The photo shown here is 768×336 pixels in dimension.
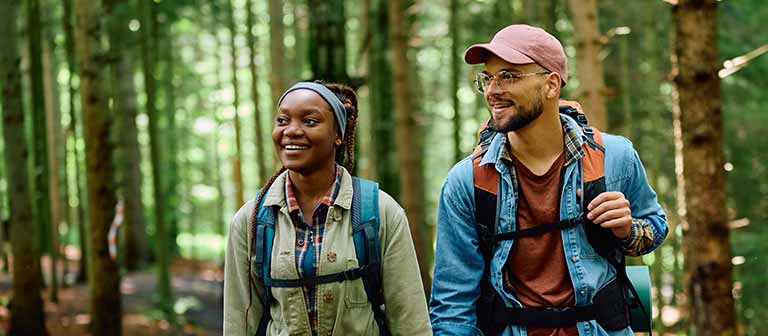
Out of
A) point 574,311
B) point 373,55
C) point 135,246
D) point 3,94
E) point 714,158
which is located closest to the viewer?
point 574,311

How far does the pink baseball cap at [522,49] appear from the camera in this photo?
354 centimetres

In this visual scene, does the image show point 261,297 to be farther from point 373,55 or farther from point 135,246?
point 135,246

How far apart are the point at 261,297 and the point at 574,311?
49.7 inches

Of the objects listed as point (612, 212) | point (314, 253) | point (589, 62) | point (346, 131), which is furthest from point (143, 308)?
point (612, 212)

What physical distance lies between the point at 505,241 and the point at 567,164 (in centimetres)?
40

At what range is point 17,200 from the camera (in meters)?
11.9

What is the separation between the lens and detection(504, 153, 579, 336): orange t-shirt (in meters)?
3.60

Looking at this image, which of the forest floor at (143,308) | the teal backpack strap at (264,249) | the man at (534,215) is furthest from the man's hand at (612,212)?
the forest floor at (143,308)

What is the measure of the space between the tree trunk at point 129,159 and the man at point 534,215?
16199 mm

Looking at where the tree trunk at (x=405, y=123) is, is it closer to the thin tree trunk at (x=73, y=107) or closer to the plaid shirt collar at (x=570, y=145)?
the thin tree trunk at (x=73, y=107)

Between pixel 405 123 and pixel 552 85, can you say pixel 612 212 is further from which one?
pixel 405 123

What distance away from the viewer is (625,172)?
367cm

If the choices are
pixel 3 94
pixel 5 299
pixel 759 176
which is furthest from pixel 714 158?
pixel 5 299

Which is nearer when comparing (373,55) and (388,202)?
(388,202)
